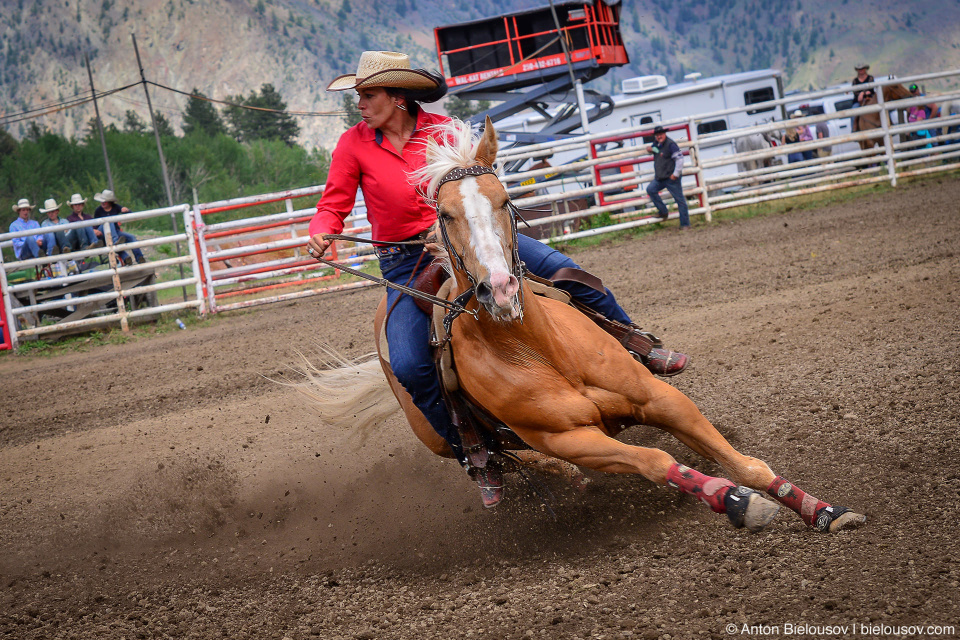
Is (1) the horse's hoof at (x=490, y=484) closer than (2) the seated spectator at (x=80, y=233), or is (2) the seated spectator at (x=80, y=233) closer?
(1) the horse's hoof at (x=490, y=484)

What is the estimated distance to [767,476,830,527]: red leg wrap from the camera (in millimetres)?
3135

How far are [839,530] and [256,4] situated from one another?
168 m

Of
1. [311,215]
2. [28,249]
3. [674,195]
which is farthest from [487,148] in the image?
[28,249]

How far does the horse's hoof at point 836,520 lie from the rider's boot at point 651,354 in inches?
58.2

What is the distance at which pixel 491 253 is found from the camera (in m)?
3.13

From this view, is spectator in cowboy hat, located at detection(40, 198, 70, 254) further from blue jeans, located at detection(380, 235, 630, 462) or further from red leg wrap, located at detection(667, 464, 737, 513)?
red leg wrap, located at detection(667, 464, 737, 513)

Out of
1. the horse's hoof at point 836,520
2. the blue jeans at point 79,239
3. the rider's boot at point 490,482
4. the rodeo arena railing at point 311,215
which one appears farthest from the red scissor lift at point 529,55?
the horse's hoof at point 836,520

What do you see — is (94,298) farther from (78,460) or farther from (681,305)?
(681,305)

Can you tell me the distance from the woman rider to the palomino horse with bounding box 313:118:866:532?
1.00 feet

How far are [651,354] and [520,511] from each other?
1.16 m

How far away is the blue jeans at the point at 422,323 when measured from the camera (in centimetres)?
399

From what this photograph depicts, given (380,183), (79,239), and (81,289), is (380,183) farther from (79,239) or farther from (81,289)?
(79,239)

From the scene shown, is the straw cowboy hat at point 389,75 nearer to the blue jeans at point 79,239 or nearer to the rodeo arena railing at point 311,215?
the rodeo arena railing at point 311,215

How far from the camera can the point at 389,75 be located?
4023mm
